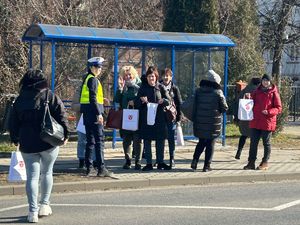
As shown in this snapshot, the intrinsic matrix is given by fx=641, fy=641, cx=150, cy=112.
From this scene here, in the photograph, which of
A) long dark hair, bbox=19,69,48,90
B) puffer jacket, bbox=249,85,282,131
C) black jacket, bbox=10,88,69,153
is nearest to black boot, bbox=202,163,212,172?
puffer jacket, bbox=249,85,282,131

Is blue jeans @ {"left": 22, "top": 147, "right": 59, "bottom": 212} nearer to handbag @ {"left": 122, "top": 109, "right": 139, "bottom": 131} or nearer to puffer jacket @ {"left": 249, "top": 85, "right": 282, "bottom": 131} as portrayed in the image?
handbag @ {"left": 122, "top": 109, "right": 139, "bottom": 131}

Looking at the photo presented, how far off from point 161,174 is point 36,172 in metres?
3.72

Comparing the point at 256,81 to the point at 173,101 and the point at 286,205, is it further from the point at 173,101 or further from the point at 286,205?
the point at 286,205

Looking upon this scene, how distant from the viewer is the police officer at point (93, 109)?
392 inches

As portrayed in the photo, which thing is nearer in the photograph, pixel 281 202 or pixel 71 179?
pixel 281 202

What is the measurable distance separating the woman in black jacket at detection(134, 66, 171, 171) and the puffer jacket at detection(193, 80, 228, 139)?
1.95ft

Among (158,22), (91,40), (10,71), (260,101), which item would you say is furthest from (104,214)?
(158,22)

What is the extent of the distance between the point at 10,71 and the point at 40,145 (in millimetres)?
9992

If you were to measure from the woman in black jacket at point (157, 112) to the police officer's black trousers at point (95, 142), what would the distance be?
→ 1.06 m

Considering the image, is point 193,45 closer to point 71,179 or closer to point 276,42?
point 71,179

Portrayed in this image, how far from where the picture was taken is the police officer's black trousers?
10.1 meters

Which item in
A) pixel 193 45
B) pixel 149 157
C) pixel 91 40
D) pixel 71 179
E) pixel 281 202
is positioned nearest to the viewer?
pixel 281 202

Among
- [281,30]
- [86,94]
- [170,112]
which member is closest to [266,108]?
[170,112]

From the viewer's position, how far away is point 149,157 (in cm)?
1118
